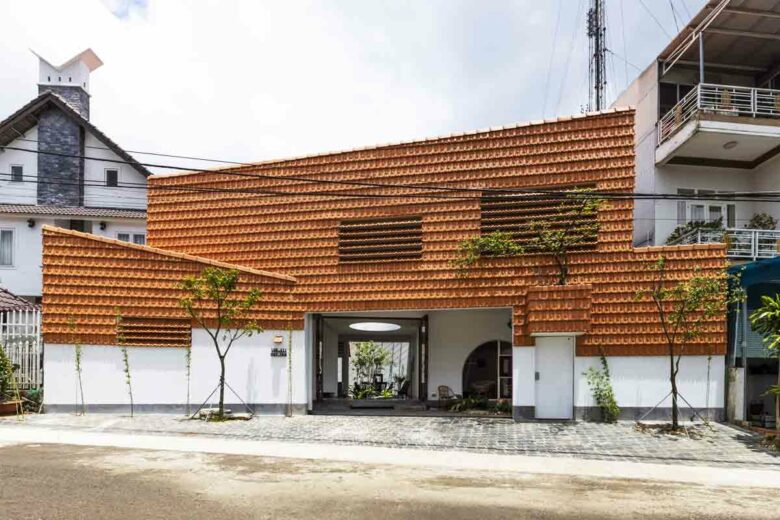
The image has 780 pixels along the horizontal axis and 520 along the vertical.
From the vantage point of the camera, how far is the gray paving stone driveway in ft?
37.5

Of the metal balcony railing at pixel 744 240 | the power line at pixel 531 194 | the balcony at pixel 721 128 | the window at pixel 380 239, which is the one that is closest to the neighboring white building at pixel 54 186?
the power line at pixel 531 194

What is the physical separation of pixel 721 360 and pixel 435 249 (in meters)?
7.16

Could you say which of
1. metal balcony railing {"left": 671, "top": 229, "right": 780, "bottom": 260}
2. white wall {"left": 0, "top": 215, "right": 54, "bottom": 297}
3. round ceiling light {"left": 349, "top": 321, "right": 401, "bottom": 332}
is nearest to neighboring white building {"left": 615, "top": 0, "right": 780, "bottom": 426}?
metal balcony railing {"left": 671, "top": 229, "right": 780, "bottom": 260}

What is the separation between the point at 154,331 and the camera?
15.4m

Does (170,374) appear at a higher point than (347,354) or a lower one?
higher

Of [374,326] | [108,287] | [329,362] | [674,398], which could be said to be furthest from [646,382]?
[108,287]

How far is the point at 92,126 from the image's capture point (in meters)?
24.4

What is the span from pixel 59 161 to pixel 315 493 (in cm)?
2152

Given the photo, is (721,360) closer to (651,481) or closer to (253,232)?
(651,481)

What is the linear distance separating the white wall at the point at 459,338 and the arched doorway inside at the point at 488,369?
0.62 ft

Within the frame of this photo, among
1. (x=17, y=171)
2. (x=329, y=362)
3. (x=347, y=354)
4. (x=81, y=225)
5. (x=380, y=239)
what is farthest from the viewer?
(x=17, y=171)

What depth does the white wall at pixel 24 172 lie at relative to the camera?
2428 cm

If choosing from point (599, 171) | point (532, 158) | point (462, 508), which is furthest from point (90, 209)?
point (462, 508)

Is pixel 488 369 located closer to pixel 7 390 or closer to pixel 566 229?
pixel 566 229
